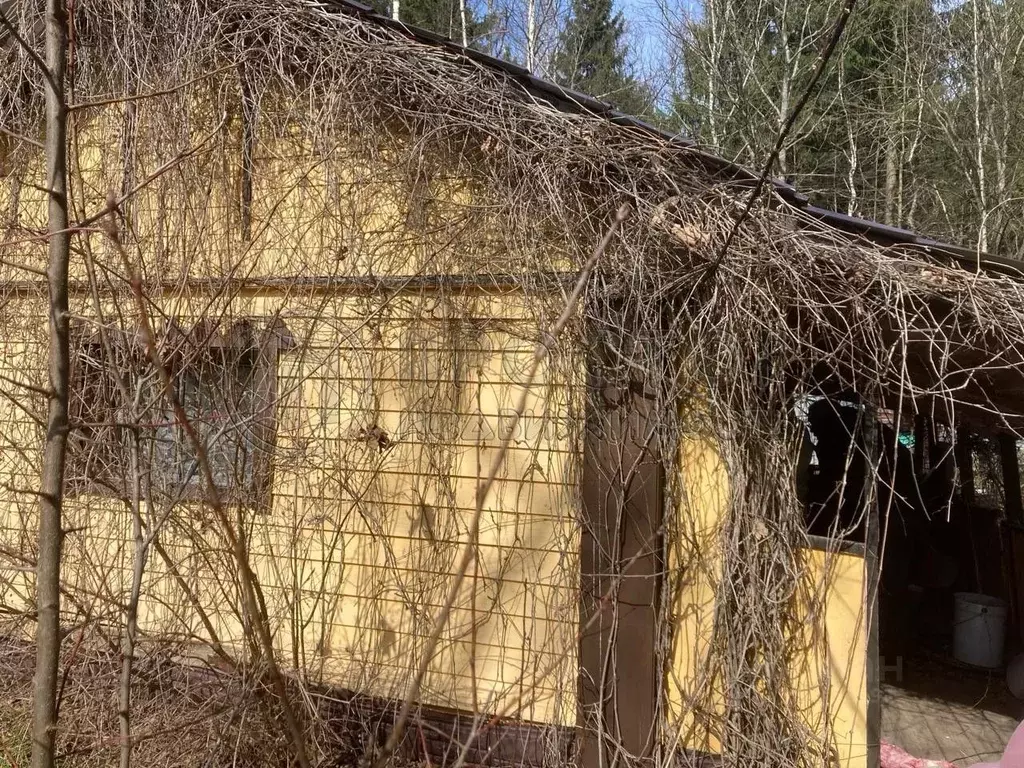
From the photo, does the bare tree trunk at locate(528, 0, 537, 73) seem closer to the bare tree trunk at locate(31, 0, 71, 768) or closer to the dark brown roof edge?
the dark brown roof edge

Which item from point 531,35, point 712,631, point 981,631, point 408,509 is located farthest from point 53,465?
point 531,35

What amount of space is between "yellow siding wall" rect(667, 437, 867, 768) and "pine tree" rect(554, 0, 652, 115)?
56.2ft

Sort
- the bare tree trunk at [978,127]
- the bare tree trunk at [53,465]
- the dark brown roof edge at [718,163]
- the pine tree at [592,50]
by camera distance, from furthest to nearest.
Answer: the pine tree at [592,50] → the bare tree trunk at [978,127] → the dark brown roof edge at [718,163] → the bare tree trunk at [53,465]

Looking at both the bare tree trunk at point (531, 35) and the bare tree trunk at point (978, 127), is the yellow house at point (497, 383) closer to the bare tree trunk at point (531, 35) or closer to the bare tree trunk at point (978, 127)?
the bare tree trunk at point (978, 127)

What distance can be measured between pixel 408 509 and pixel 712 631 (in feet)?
6.30

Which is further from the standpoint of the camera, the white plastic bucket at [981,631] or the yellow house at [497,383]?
the white plastic bucket at [981,631]

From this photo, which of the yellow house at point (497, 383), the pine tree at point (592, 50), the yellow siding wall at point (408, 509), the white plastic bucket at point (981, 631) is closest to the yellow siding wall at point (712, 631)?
the yellow house at point (497, 383)

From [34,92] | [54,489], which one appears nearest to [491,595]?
[54,489]

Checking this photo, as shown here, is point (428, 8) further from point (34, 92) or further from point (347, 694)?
point (347, 694)

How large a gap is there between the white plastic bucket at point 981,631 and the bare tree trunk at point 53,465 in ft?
24.8

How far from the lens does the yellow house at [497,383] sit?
3.55 m

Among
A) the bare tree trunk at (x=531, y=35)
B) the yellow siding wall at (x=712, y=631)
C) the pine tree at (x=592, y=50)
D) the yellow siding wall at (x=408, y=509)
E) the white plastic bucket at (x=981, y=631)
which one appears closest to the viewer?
the yellow siding wall at (x=712, y=631)

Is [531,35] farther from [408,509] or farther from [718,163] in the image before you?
[408,509]

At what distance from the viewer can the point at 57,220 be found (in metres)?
2.07
